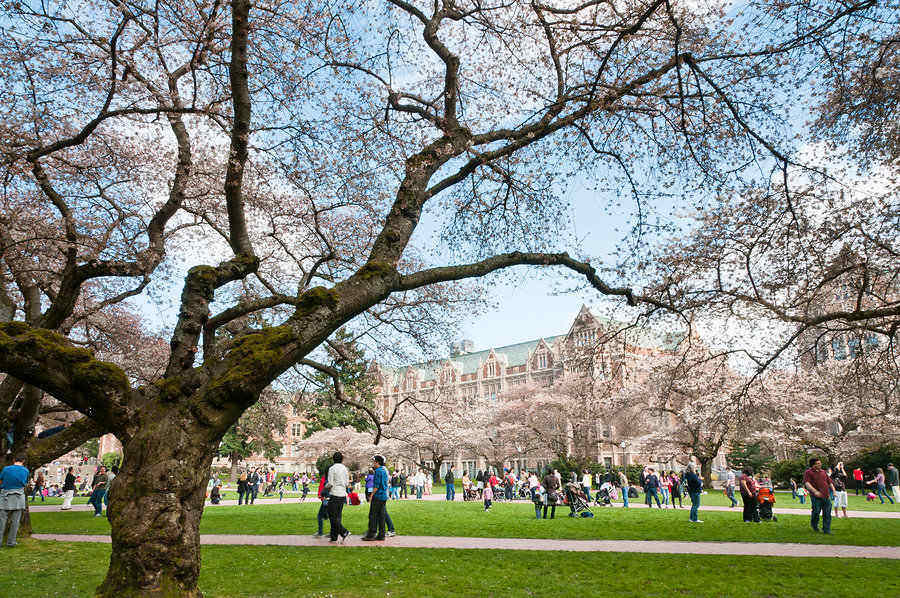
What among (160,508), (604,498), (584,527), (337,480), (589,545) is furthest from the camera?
(604,498)

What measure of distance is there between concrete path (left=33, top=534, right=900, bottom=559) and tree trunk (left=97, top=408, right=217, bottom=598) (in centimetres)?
631

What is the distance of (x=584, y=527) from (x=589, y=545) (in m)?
3.93

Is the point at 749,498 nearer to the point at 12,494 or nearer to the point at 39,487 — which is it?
the point at 12,494

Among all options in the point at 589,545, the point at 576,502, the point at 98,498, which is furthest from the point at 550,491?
the point at 98,498

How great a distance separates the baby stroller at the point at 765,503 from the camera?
1587 centimetres

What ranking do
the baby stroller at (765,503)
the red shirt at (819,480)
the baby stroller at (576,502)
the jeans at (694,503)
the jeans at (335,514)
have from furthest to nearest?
the baby stroller at (576,502) → the baby stroller at (765,503) → the jeans at (694,503) → the red shirt at (819,480) → the jeans at (335,514)

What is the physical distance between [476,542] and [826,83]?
10496 mm

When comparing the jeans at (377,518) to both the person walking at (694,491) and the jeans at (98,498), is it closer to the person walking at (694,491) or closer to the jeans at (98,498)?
the person walking at (694,491)

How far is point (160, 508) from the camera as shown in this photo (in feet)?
18.6

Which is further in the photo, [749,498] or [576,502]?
[576,502]

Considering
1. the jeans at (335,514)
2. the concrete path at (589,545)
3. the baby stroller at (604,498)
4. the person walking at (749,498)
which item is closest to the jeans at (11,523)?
the concrete path at (589,545)

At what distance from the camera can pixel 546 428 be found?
5212cm

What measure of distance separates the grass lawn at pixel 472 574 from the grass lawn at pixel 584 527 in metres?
3.30

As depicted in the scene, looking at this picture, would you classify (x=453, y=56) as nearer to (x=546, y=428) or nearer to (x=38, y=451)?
(x=38, y=451)
